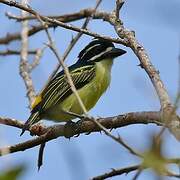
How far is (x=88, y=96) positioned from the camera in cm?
508

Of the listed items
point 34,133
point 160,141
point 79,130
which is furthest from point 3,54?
point 160,141

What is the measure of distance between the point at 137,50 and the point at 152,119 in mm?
1038

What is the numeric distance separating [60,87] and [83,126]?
1505 mm

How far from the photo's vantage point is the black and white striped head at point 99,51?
5.52m

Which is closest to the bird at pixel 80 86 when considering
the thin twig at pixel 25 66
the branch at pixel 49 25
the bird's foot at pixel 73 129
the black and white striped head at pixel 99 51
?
the black and white striped head at pixel 99 51

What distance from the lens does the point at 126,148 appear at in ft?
6.10

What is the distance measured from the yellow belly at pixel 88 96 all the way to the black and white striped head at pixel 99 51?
0.35 ft

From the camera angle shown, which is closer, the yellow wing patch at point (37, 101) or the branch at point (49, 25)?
the branch at point (49, 25)

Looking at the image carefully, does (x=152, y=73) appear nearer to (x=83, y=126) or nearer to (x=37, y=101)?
(x=83, y=126)

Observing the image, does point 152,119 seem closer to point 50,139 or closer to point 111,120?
point 111,120

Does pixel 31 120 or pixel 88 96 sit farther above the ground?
pixel 88 96

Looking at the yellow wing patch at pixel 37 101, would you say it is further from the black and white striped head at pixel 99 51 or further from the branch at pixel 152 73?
the branch at pixel 152 73

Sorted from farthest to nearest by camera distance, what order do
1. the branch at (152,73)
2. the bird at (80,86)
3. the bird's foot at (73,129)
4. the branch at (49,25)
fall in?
the bird at (80,86) < the bird's foot at (73,129) < the branch at (49,25) < the branch at (152,73)

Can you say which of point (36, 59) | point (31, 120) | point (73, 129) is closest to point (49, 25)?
point (36, 59)
